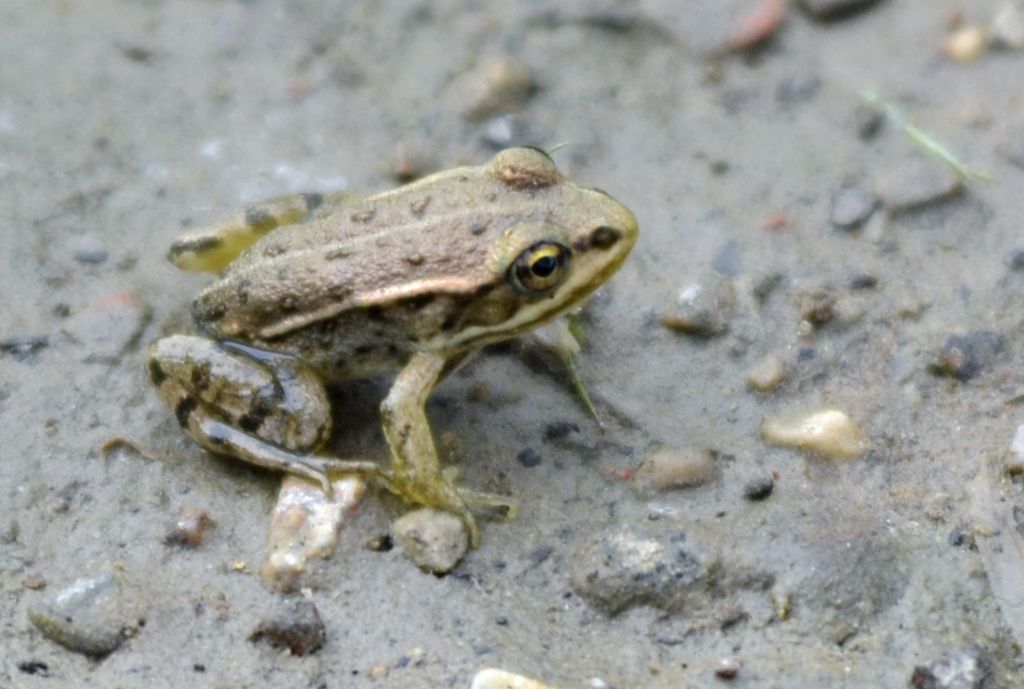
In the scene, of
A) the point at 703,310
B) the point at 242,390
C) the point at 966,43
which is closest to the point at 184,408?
the point at 242,390

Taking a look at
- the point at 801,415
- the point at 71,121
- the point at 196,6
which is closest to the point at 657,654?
the point at 801,415

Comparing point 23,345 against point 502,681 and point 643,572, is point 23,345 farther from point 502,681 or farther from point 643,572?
point 643,572

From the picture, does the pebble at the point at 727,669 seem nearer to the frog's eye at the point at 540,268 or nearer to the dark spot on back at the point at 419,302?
the frog's eye at the point at 540,268

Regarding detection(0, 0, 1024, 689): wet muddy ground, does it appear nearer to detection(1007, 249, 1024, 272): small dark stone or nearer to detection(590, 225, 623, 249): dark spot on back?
detection(1007, 249, 1024, 272): small dark stone

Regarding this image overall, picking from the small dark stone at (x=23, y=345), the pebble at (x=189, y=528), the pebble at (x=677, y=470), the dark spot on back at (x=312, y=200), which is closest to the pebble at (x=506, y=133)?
the dark spot on back at (x=312, y=200)

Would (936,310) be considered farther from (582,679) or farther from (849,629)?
(582,679)

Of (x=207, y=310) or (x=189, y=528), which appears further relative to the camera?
(x=207, y=310)

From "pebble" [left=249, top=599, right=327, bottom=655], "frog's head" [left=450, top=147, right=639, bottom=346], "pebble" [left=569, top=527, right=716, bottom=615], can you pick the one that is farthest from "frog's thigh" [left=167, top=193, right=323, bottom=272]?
"pebble" [left=569, top=527, right=716, bottom=615]
